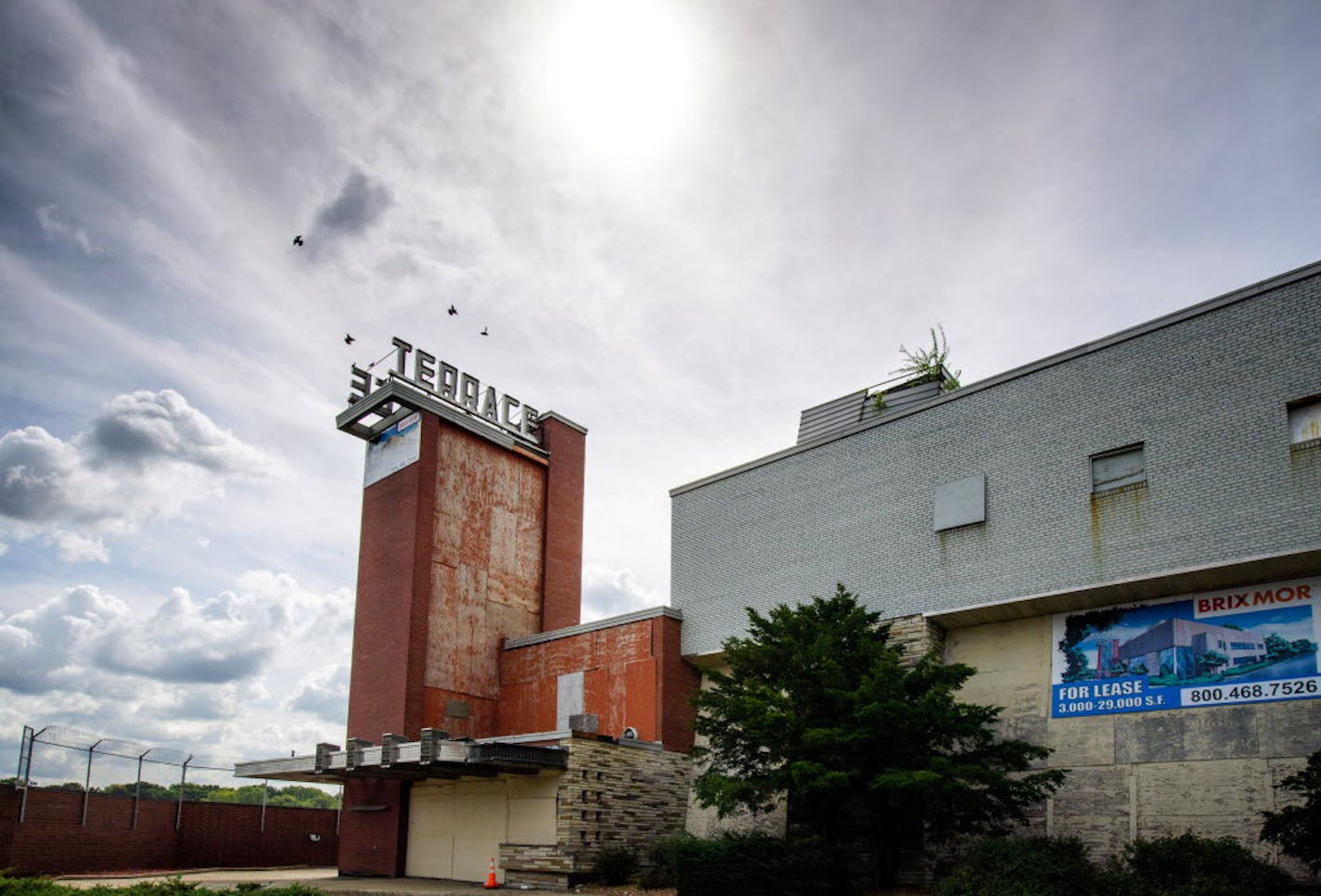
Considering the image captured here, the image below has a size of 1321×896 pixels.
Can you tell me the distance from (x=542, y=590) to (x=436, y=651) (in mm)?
4598

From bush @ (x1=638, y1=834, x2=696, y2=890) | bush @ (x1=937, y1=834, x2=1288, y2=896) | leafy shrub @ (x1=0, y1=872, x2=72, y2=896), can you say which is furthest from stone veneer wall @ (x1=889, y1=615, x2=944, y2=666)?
leafy shrub @ (x1=0, y1=872, x2=72, y2=896)

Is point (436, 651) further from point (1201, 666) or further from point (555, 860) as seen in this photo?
point (1201, 666)

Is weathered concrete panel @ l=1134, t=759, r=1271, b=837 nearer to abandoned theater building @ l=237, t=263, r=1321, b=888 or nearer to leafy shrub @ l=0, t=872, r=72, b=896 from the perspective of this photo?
abandoned theater building @ l=237, t=263, r=1321, b=888

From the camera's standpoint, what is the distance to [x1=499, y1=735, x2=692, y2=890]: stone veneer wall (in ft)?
72.2

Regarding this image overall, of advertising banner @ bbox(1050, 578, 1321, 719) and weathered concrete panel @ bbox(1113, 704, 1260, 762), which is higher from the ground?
advertising banner @ bbox(1050, 578, 1321, 719)

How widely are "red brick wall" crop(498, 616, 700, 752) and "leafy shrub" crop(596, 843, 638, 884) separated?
346 centimetres

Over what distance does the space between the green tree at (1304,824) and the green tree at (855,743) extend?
349 cm

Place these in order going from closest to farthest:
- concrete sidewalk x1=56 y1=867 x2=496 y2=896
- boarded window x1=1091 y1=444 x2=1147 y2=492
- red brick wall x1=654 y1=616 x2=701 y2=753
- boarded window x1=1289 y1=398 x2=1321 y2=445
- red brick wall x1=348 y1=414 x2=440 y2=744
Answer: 1. boarded window x1=1289 y1=398 x2=1321 y2=445
2. boarded window x1=1091 y1=444 x2=1147 y2=492
3. concrete sidewalk x1=56 y1=867 x2=496 y2=896
4. red brick wall x1=654 y1=616 x2=701 y2=753
5. red brick wall x1=348 y1=414 x2=440 y2=744

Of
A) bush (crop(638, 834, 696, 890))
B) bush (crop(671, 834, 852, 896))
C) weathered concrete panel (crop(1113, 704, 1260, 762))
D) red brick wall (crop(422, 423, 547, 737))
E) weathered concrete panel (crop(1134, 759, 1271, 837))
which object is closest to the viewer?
bush (crop(671, 834, 852, 896))

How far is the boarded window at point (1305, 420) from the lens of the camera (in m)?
17.5

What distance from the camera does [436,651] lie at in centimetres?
2852

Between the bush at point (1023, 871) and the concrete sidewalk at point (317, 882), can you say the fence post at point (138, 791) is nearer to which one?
the concrete sidewalk at point (317, 882)

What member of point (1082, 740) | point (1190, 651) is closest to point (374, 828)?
point (1082, 740)

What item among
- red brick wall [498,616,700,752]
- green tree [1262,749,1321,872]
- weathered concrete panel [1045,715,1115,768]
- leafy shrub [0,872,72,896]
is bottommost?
leafy shrub [0,872,72,896]
